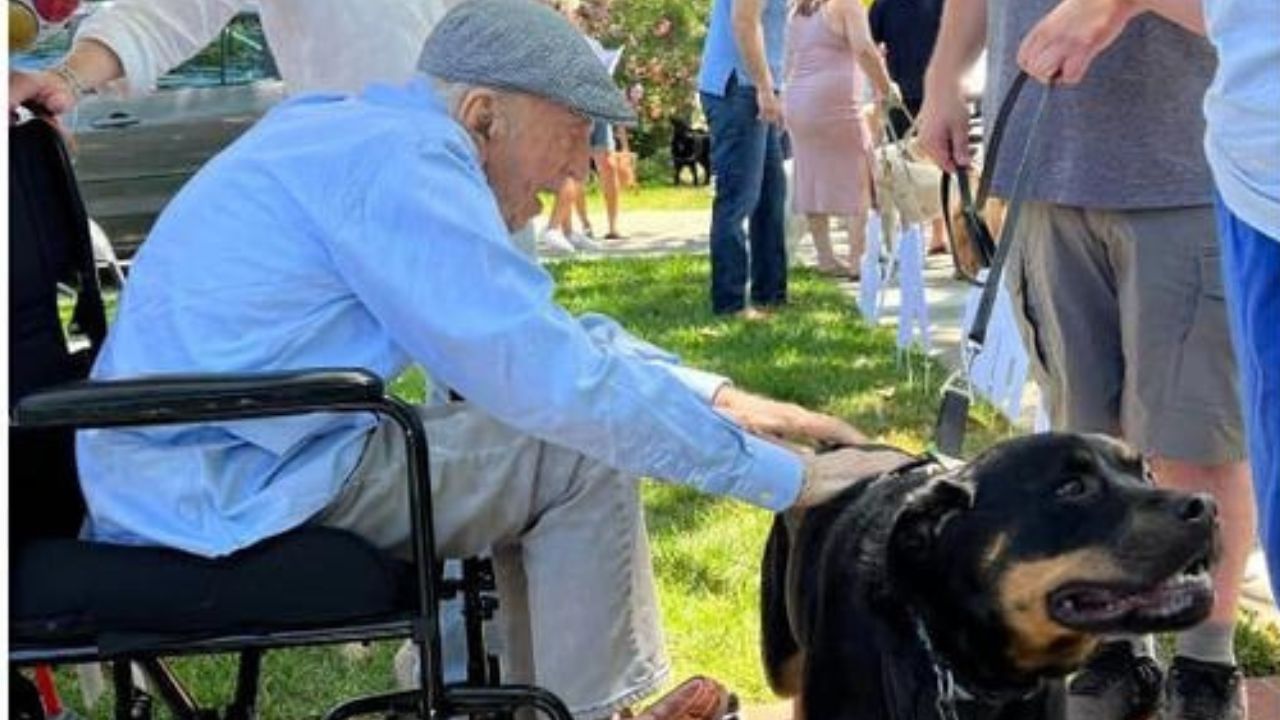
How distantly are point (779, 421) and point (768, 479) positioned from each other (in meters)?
0.29

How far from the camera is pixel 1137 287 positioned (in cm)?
337

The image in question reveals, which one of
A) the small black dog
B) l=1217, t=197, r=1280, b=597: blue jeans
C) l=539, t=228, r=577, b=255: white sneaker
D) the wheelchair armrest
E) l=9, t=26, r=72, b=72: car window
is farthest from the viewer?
the small black dog

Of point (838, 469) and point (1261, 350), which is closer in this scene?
point (1261, 350)

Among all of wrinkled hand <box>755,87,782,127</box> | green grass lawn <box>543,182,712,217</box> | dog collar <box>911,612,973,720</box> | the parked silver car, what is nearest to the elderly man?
dog collar <box>911,612,973,720</box>

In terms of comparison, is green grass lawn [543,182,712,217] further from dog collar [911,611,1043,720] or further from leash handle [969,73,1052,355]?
dog collar [911,611,1043,720]

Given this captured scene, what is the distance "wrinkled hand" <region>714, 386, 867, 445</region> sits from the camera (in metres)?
2.94

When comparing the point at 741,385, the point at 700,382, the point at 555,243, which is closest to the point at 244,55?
the point at 555,243

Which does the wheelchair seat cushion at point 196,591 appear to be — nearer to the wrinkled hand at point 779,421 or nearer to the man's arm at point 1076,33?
the wrinkled hand at point 779,421

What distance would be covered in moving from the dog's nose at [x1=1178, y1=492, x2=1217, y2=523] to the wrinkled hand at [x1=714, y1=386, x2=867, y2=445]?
529mm

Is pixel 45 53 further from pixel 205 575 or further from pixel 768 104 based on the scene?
pixel 768 104

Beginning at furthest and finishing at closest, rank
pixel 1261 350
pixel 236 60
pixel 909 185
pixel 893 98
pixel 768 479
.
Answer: pixel 236 60
pixel 893 98
pixel 909 185
pixel 768 479
pixel 1261 350

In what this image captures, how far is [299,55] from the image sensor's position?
3787mm

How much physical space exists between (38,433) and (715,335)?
5.84 metres

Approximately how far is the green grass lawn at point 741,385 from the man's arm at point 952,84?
1199 millimetres
